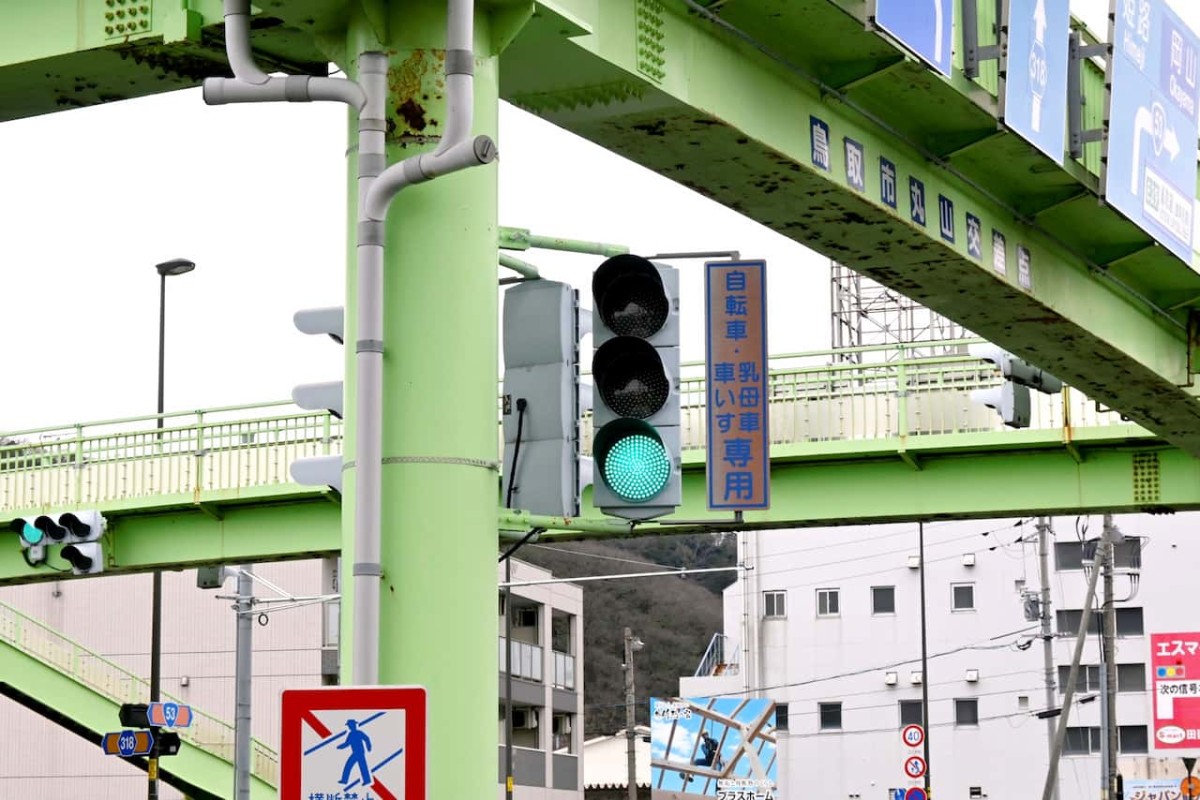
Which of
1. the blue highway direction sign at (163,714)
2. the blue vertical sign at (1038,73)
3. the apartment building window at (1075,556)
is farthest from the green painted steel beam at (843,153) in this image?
the apartment building window at (1075,556)

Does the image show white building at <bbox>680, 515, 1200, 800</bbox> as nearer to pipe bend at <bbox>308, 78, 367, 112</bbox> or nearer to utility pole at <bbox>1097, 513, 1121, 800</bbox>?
utility pole at <bbox>1097, 513, 1121, 800</bbox>

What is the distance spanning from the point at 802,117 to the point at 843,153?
2.15 feet

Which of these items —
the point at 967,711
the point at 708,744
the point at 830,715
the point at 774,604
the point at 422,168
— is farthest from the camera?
the point at 774,604

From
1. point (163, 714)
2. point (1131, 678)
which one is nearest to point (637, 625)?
point (1131, 678)

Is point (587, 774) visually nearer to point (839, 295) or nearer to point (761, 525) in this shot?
point (839, 295)

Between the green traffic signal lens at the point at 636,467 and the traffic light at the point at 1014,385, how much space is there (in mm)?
10643

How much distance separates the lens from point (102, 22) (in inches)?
372

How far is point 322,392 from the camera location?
28.4 feet

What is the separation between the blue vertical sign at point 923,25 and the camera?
37.9 feet

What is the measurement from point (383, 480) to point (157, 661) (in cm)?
Answer: 3068

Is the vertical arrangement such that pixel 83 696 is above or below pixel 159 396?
below

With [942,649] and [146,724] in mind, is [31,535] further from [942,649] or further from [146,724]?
[942,649]

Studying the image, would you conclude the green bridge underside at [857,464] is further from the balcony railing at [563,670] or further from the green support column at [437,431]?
the balcony railing at [563,670]

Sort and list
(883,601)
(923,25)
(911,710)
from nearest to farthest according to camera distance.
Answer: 1. (923,25)
2. (911,710)
3. (883,601)
